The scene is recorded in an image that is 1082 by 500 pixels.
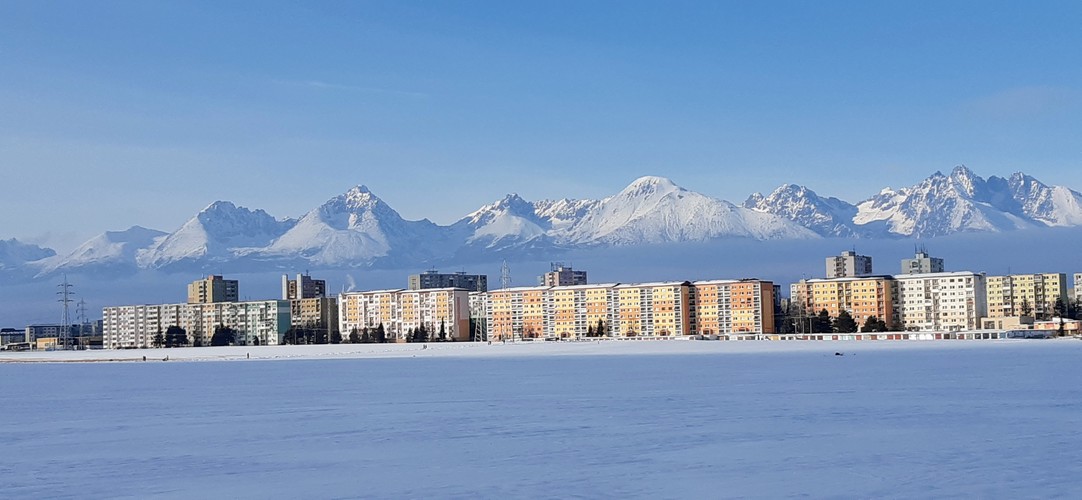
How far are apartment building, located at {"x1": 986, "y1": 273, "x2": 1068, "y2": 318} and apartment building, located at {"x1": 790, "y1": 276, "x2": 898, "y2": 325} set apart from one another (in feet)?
59.3

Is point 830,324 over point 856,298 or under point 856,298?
under

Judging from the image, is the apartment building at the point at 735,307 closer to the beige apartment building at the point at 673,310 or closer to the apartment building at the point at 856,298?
the beige apartment building at the point at 673,310

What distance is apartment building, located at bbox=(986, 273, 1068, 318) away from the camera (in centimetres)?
19352

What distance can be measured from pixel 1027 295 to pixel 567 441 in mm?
181540

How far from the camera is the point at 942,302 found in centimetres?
18388

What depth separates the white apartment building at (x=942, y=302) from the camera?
598 feet

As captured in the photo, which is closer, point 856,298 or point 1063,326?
point 1063,326

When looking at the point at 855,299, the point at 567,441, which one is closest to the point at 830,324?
the point at 855,299

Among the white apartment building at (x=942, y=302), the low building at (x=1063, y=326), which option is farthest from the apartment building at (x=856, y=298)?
the low building at (x=1063, y=326)

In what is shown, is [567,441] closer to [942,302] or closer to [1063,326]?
[1063,326]

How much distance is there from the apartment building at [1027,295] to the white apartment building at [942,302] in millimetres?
7307

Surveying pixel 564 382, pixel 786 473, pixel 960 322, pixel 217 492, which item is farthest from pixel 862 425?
pixel 960 322

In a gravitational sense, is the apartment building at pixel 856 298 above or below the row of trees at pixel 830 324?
above

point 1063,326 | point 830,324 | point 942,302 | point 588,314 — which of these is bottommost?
point 1063,326
